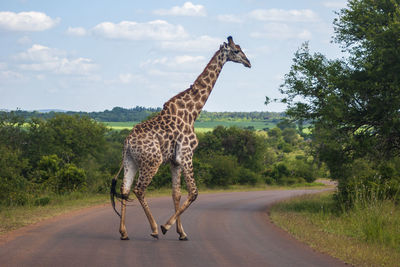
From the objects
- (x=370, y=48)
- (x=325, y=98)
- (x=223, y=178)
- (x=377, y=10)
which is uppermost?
(x=377, y=10)

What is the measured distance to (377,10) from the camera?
67.7 feet

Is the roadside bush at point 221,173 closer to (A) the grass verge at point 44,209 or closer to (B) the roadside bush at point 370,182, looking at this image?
(A) the grass verge at point 44,209

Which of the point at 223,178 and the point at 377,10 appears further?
the point at 223,178

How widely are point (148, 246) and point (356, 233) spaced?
5529mm

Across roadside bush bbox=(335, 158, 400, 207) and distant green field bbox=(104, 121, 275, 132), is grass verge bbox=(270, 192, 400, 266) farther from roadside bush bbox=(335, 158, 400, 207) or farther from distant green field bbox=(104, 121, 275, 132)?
distant green field bbox=(104, 121, 275, 132)

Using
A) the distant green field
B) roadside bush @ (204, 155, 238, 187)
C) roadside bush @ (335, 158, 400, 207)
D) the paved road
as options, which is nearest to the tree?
roadside bush @ (335, 158, 400, 207)

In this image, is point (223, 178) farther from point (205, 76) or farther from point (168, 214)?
point (205, 76)

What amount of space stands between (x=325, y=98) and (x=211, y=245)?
36.2 ft

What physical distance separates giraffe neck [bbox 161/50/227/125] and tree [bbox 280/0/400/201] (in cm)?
725

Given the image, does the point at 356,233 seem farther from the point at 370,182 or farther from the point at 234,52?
the point at 234,52

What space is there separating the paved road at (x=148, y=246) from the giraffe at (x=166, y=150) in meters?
0.77

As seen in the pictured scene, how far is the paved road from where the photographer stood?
888cm

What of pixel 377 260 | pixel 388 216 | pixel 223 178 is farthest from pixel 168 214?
pixel 223 178

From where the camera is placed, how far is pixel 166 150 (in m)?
11.8
